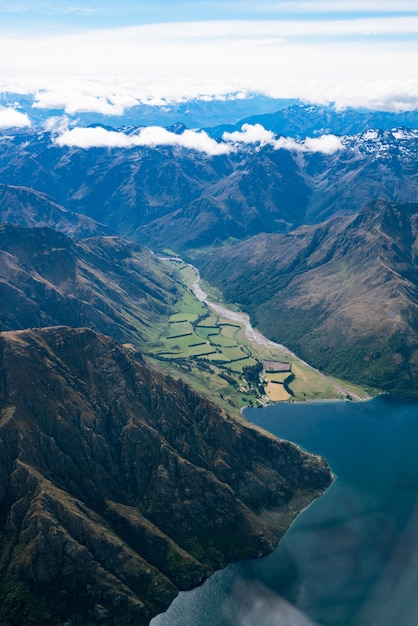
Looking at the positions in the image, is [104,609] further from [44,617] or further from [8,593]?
[8,593]

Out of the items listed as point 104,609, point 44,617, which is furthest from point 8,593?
point 104,609
